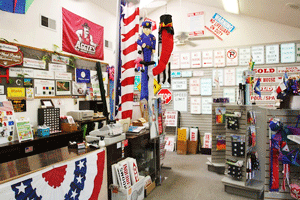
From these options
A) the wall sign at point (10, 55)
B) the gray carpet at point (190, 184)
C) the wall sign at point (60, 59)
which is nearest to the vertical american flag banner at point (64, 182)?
the gray carpet at point (190, 184)

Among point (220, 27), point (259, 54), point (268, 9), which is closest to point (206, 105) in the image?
point (259, 54)

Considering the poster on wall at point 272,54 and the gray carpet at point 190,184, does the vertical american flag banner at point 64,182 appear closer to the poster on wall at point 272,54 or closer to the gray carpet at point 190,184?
the gray carpet at point 190,184

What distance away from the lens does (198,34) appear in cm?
619

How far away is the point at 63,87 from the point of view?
15.4 ft

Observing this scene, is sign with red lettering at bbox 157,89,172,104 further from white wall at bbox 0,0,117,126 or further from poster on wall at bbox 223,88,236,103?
white wall at bbox 0,0,117,126

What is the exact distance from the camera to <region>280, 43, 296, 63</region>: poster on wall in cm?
523

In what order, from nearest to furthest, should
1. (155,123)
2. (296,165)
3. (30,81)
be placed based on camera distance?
(296,165)
(155,123)
(30,81)

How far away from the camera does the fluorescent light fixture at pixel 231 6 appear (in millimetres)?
5000

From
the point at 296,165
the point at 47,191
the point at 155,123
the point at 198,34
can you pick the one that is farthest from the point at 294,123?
the point at 198,34

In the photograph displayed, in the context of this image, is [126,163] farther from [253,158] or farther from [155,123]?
[253,158]

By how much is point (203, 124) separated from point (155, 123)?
310 centimetres

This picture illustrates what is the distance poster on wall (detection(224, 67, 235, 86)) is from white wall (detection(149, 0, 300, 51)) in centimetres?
71

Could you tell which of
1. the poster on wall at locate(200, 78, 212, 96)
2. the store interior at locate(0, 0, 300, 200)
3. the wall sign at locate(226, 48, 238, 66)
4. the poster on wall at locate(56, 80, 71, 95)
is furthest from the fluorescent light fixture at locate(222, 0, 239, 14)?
the poster on wall at locate(56, 80, 71, 95)

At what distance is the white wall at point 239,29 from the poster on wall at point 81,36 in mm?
2391
